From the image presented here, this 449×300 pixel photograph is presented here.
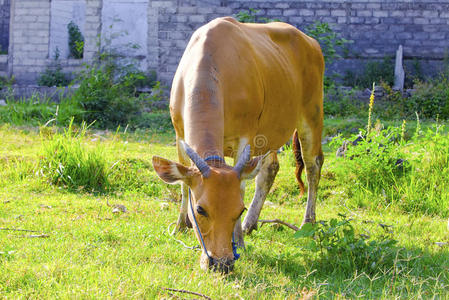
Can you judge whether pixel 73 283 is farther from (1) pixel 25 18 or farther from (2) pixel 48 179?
(1) pixel 25 18

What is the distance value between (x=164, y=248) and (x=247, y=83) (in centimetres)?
148

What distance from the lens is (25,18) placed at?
675 inches

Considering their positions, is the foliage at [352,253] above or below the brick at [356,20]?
below

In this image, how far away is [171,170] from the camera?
3.46m

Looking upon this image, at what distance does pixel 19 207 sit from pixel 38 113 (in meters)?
6.14

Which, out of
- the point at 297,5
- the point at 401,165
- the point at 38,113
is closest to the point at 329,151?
the point at 401,165

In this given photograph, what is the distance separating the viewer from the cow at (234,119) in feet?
10.9

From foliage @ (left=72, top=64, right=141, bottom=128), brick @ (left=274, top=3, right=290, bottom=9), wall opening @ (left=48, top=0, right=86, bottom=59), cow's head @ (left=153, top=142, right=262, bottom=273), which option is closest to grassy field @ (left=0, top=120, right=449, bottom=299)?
cow's head @ (left=153, top=142, right=262, bottom=273)

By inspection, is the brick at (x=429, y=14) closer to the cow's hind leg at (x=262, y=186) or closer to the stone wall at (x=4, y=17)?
the cow's hind leg at (x=262, y=186)

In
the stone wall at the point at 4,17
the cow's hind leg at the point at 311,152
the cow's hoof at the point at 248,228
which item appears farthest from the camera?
the stone wall at the point at 4,17

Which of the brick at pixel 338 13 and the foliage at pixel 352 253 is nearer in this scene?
the foliage at pixel 352 253

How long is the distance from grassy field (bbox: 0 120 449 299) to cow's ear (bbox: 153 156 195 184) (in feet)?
1.98

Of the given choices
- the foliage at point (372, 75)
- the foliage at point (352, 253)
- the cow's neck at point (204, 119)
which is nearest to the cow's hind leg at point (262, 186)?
the foliage at point (352, 253)

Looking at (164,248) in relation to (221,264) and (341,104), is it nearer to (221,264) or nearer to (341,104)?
(221,264)
